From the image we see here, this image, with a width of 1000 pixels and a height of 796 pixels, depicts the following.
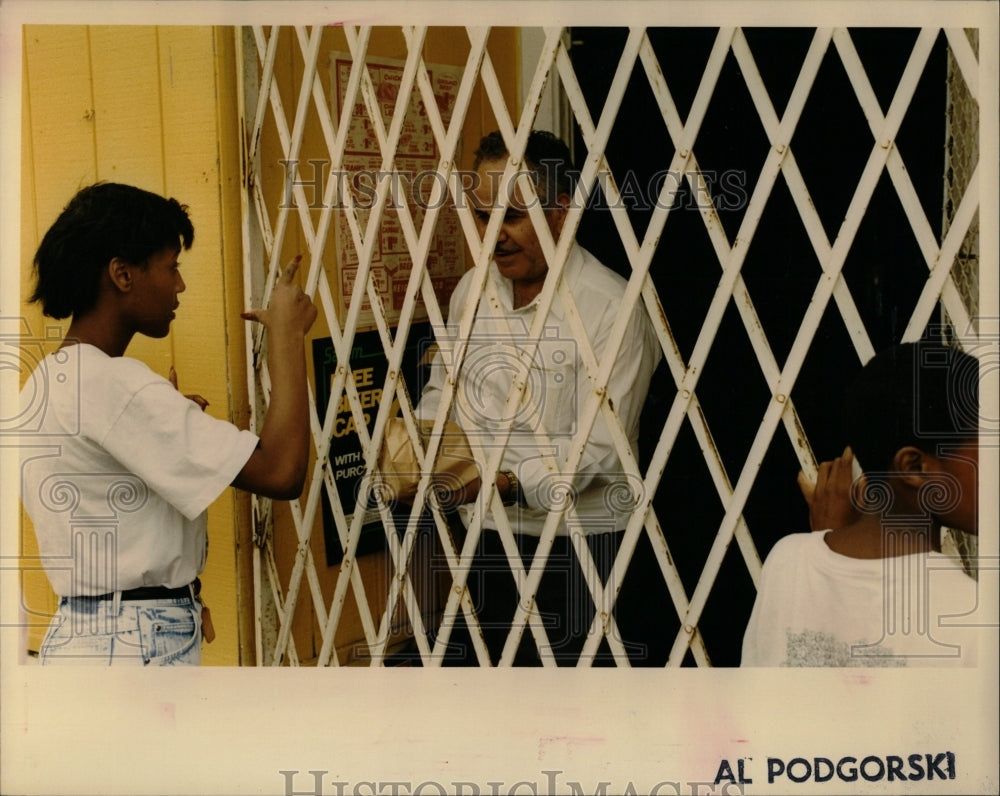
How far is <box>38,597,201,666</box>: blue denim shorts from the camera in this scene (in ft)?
7.32

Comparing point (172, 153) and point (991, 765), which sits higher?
point (172, 153)

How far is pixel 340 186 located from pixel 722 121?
1.21 metres

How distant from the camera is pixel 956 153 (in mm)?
2330

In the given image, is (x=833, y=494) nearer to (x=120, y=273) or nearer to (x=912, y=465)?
(x=912, y=465)

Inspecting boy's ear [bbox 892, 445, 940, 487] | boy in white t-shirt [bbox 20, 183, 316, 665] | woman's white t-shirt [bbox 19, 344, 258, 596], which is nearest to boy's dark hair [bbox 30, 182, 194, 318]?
boy in white t-shirt [bbox 20, 183, 316, 665]

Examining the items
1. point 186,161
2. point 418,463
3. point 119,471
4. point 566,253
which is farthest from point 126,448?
point 566,253

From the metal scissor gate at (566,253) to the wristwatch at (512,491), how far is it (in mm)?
89

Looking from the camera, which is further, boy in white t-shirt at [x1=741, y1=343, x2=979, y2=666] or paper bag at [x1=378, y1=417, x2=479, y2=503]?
paper bag at [x1=378, y1=417, x2=479, y2=503]

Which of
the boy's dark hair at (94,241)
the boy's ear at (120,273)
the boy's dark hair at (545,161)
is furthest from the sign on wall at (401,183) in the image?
the boy's ear at (120,273)

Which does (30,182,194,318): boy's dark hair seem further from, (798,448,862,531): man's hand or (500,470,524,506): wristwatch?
(798,448,862,531): man's hand

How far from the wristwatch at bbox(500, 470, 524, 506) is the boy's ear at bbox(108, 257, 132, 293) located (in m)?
0.95

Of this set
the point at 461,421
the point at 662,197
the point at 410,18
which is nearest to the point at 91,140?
the point at 410,18

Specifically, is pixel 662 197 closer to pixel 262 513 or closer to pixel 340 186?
pixel 340 186

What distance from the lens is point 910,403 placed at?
215 centimetres
